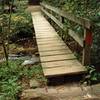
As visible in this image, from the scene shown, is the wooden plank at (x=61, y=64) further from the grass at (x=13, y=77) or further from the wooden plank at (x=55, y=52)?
the wooden plank at (x=55, y=52)

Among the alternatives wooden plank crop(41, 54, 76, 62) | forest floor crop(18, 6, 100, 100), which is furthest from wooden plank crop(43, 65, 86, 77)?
wooden plank crop(41, 54, 76, 62)

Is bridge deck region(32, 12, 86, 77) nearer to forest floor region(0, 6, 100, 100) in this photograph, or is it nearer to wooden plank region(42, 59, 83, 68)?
wooden plank region(42, 59, 83, 68)

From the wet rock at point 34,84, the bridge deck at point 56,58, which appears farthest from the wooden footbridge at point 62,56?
the wet rock at point 34,84

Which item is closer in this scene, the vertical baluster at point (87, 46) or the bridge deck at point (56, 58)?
the vertical baluster at point (87, 46)

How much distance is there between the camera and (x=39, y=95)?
4180 mm

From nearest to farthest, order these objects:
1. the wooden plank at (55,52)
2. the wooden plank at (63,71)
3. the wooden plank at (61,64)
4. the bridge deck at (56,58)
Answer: the wooden plank at (63,71) < the bridge deck at (56,58) < the wooden plank at (61,64) < the wooden plank at (55,52)

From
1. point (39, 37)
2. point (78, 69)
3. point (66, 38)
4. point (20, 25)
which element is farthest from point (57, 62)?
point (20, 25)

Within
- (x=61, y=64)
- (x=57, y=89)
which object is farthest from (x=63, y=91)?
(x=61, y=64)

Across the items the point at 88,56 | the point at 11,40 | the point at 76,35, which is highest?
the point at 76,35

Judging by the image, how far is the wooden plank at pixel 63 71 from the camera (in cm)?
469

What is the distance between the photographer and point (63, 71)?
189 inches

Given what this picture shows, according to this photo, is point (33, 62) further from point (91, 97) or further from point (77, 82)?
point (91, 97)

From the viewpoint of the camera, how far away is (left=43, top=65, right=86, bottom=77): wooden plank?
4.69 m

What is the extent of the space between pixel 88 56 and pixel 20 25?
7.59m
